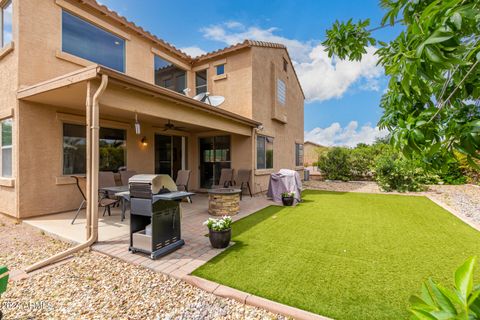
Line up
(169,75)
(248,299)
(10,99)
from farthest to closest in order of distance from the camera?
1. (169,75)
2. (10,99)
3. (248,299)

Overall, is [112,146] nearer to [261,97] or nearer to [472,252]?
[261,97]

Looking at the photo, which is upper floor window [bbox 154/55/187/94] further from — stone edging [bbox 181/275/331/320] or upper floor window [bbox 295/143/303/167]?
stone edging [bbox 181/275/331/320]

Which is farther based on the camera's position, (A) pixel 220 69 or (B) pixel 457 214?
(A) pixel 220 69

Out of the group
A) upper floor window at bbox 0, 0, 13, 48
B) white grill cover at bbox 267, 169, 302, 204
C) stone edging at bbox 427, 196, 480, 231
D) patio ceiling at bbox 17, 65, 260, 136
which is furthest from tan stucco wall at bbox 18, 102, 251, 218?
stone edging at bbox 427, 196, 480, 231

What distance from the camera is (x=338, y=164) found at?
1642 centimetres

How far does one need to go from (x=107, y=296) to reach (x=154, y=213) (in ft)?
4.16

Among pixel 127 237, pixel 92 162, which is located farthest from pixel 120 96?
pixel 127 237

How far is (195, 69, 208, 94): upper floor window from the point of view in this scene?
1160 cm

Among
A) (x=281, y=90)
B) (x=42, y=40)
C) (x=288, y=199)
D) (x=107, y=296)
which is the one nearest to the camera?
(x=107, y=296)

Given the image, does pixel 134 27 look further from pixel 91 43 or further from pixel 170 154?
pixel 170 154

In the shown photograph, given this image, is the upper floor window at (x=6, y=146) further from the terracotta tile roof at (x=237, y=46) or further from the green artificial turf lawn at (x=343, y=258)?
the terracotta tile roof at (x=237, y=46)

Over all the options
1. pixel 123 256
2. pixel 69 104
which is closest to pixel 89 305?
pixel 123 256

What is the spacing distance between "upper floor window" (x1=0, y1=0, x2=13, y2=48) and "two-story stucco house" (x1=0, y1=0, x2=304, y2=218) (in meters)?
0.03

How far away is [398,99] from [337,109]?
85.6 ft
